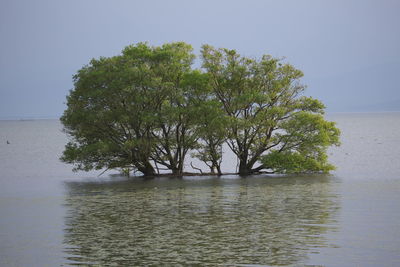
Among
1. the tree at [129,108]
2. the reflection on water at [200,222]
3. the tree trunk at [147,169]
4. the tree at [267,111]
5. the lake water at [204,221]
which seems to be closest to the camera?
the lake water at [204,221]

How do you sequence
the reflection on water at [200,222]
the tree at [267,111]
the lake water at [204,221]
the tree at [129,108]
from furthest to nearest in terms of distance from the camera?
the tree at [267,111], the tree at [129,108], the reflection on water at [200,222], the lake water at [204,221]

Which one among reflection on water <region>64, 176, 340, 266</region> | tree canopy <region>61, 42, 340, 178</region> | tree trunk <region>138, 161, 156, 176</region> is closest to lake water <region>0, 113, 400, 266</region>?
reflection on water <region>64, 176, 340, 266</region>

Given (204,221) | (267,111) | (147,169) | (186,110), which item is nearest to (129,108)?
(186,110)

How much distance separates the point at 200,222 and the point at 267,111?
24773 mm

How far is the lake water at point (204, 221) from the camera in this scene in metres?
22.9

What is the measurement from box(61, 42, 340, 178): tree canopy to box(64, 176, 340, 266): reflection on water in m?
4.46

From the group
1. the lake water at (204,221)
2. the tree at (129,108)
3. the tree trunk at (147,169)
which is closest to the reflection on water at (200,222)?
the lake water at (204,221)

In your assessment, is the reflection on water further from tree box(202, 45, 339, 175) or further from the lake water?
tree box(202, 45, 339, 175)

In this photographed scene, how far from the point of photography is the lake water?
22.9 m

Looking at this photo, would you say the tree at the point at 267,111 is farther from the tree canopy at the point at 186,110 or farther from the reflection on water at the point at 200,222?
the reflection on water at the point at 200,222

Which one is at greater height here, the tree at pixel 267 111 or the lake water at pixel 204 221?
the tree at pixel 267 111

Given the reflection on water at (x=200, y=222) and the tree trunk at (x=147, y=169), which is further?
the tree trunk at (x=147, y=169)

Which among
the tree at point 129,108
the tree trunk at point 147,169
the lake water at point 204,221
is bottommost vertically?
the lake water at point 204,221

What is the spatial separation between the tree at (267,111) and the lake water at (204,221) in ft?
8.57
